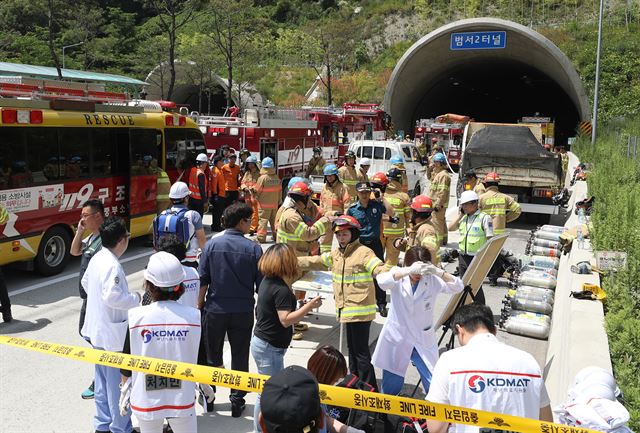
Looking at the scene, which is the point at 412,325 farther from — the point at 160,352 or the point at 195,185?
the point at 195,185

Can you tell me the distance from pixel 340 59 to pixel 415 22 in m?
11.9

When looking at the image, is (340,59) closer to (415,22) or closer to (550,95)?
(415,22)

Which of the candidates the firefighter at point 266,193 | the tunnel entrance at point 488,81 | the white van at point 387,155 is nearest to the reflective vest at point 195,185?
the firefighter at point 266,193

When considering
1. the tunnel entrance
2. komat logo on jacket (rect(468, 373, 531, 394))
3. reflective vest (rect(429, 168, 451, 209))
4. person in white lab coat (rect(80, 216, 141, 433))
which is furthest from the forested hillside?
komat logo on jacket (rect(468, 373, 531, 394))

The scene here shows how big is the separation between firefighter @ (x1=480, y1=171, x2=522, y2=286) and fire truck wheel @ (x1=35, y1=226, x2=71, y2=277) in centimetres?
683

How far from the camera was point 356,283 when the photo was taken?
17.1ft

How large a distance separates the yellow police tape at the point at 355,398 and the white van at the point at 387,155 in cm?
1425

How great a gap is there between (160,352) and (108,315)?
101 cm

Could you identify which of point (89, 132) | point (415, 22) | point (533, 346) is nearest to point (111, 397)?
point (533, 346)

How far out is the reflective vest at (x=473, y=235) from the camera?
779cm

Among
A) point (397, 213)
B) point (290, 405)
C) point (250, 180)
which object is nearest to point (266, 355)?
point (290, 405)

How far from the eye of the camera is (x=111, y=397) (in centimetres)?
452

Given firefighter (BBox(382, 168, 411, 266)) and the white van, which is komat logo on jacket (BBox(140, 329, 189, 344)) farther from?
the white van

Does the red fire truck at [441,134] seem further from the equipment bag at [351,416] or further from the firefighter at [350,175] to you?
the equipment bag at [351,416]
